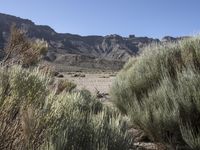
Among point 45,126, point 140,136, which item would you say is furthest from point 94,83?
point 45,126

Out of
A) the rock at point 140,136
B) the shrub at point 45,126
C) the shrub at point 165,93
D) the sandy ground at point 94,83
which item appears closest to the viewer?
the shrub at point 45,126

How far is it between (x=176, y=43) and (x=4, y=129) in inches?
263

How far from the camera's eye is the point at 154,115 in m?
7.25

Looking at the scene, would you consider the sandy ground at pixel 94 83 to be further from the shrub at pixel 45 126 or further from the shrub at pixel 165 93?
the shrub at pixel 45 126

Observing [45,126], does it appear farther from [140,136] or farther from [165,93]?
[140,136]

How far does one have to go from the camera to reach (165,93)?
7.37 meters

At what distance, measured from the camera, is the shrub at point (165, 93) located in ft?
22.5

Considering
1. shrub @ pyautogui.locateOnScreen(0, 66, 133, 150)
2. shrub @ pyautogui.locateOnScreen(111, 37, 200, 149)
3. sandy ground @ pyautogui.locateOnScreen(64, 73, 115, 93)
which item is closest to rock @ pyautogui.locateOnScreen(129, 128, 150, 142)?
shrub @ pyautogui.locateOnScreen(111, 37, 200, 149)

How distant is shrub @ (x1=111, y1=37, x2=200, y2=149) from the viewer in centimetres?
687

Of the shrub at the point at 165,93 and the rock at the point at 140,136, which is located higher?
the shrub at the point at 165,93

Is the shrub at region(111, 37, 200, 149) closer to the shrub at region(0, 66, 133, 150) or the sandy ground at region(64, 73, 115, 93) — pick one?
the shrub at region(0, 66, 133, 150)

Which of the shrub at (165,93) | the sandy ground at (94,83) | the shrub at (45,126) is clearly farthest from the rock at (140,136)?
the sandy ground at (94,83)

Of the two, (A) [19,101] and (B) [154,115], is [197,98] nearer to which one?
(B) [154,115]

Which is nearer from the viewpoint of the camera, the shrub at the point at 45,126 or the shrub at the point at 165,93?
the shrub at the point at 45,126
